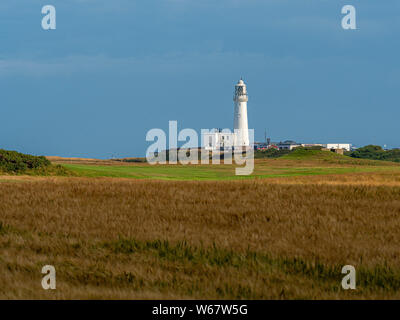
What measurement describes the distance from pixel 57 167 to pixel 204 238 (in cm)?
2986

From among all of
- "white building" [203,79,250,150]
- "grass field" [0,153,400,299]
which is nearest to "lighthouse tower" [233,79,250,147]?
"white building" [203,79,250,150]

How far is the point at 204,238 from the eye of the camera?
1234 centimetres

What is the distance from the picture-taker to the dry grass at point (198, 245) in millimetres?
9273

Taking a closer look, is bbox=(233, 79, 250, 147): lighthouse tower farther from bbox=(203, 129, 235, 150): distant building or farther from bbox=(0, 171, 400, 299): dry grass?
bbox=(0, 171, 400, 299): dry grass

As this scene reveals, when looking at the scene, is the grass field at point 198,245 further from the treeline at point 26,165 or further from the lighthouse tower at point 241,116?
the lighthouse tower at point 241,116

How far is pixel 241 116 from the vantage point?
115375mm

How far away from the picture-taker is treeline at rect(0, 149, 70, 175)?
127ft

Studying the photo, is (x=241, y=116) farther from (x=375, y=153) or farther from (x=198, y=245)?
(x=198, y=245)

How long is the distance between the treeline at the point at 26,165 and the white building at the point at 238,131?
3002 inches

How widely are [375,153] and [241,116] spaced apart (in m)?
30.8

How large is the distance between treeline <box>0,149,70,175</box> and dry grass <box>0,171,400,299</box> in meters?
19.5

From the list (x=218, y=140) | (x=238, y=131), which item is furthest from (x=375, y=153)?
(x=218, y=140)
